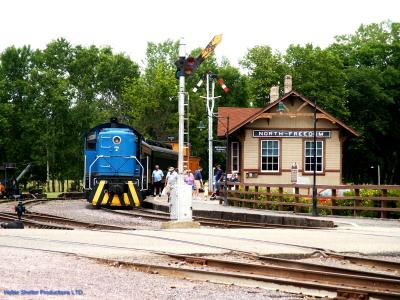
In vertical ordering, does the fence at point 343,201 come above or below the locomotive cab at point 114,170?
below

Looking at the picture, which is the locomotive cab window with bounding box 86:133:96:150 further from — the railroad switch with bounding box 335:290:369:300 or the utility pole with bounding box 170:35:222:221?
the railroad switch with bounding box 335:290:369:300

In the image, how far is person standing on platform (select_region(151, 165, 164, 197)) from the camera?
38.9 m

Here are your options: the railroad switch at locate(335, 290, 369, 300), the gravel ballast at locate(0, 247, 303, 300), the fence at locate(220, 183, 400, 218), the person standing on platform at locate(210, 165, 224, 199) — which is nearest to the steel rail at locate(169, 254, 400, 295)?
the railroad switch at locate(335, 290, 369, 300)

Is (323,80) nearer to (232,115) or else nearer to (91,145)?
(232,115)

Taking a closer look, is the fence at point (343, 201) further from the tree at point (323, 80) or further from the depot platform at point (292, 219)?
the tree at point (323, 80)

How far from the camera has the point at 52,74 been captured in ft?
241

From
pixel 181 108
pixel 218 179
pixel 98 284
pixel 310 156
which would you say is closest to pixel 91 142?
pixel 218 179

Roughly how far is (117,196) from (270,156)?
15.7 meters

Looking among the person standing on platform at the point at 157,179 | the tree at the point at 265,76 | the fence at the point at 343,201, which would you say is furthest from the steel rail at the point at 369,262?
the tree at the point at 265,76

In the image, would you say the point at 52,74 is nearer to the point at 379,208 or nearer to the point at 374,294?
the point at 379,208

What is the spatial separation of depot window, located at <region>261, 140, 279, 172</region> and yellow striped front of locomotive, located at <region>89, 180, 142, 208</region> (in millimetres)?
14986

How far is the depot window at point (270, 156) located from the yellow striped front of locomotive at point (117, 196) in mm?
14986

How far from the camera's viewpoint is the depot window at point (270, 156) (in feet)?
150

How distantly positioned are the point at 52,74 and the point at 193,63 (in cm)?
5409
